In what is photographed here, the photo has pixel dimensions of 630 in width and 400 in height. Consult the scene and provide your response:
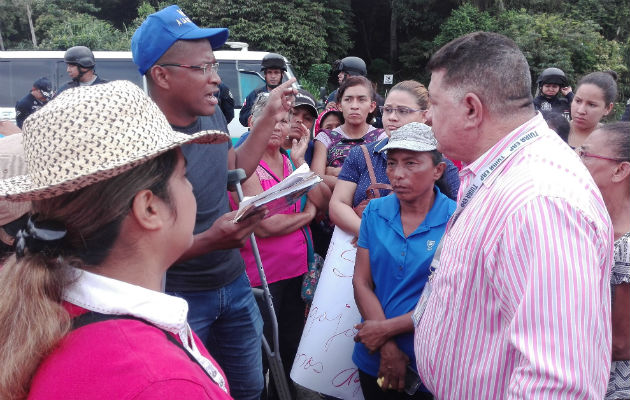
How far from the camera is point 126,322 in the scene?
1047mm

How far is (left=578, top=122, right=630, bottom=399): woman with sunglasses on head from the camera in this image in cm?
196

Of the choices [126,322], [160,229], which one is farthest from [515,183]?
[126,322]

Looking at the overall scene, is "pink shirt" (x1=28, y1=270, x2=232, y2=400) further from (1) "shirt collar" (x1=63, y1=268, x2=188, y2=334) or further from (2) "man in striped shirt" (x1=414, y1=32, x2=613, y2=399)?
(2) "man in striped shirt" (x1=414, y1=32, x2=613, y2=399)

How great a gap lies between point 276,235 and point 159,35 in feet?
4.56

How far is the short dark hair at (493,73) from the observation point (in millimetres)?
1644

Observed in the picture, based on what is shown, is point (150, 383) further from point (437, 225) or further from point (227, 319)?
point (437, 225)

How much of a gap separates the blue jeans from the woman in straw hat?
1.23 meters

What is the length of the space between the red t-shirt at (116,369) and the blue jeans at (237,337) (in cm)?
138

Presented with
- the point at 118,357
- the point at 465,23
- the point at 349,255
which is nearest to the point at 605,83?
the point at 349,255

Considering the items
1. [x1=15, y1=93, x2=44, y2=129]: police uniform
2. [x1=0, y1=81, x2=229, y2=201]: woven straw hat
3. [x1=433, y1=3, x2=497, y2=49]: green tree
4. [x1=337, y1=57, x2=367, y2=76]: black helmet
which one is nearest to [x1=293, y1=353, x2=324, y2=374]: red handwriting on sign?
[x1=0, y1=81, x2=229, y2=201]: woven straw hat

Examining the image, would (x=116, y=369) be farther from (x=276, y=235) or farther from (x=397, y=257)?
(x=276, y=235)

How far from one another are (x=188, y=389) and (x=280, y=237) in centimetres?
232

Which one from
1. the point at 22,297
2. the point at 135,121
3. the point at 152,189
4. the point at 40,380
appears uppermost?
the point at 135,121

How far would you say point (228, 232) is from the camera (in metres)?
2.15
